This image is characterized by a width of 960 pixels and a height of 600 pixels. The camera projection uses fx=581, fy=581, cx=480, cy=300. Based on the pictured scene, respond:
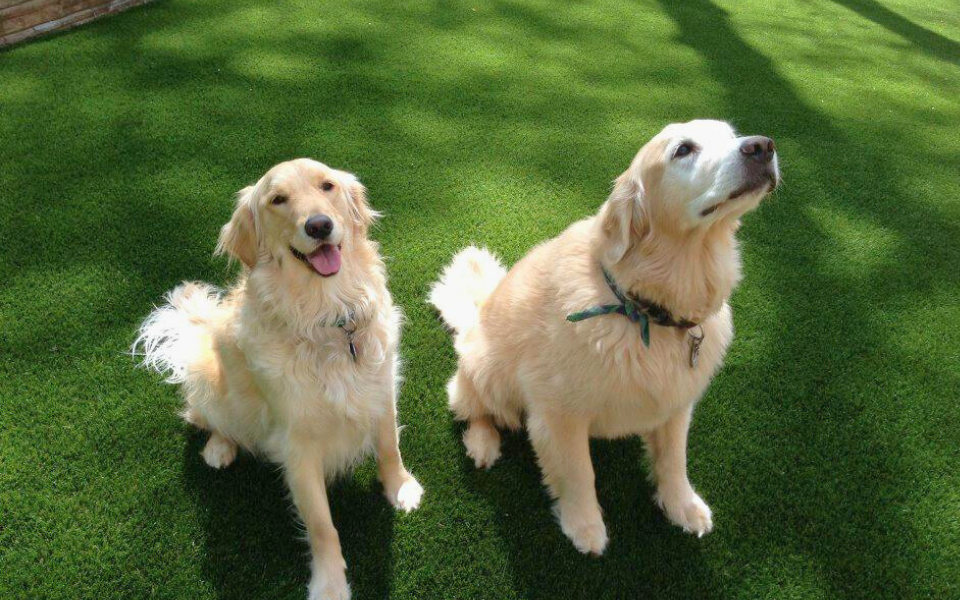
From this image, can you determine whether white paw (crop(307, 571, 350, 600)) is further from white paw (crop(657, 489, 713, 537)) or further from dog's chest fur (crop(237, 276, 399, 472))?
white paw (crop(657, 489, 713, 537))

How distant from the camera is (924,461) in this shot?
243 cm

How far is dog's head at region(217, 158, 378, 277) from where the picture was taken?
5.95ft

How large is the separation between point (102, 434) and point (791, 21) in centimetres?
766

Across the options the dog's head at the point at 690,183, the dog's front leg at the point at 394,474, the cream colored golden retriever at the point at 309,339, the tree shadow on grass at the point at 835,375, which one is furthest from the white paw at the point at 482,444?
the dog's head at the point at 690,183

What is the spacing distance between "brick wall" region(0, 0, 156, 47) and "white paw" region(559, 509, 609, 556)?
5705 millimetres

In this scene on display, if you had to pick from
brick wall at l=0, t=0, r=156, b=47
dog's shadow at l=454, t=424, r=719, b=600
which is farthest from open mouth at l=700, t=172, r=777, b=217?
brick wall at l=0, t=0, r=156, b=47

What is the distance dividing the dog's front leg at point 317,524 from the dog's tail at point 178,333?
73 centimetres

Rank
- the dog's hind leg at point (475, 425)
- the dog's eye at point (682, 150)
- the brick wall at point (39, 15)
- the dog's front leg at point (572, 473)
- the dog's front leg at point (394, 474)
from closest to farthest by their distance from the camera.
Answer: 1. the dog's eye at point (682, 150)
2. the dog's front leg at point (572, 473)
3. the dog's front leg at point (394, 474)
4. the dog's hind leg at point (475, 425)
5. the brick wall at point (39, 15)

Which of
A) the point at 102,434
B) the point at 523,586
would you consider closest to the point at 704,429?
the point at 523,586

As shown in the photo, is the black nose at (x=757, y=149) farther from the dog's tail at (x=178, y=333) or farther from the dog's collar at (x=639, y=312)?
the dog's tail at (x=178, y=333)

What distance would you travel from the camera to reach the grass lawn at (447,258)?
213 centimetres

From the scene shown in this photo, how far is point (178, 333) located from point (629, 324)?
1.94 m

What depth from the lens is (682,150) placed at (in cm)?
175

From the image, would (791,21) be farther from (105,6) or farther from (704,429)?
(105,6)
